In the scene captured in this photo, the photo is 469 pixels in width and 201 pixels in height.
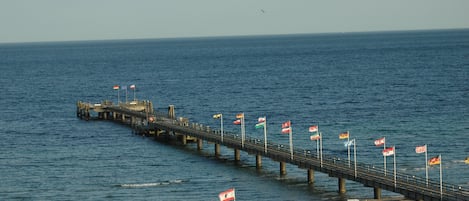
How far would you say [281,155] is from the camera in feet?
256

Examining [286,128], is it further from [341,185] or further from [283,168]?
[341,185]

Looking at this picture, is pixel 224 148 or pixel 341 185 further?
pixel 224 148

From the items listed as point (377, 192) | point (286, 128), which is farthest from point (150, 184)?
point (377, 192)

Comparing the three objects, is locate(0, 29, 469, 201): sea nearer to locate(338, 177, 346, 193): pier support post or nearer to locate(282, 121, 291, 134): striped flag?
locate(338, 177, 346, 193): pier support post

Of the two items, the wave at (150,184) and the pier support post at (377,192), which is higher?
the pier support post at (377,192)

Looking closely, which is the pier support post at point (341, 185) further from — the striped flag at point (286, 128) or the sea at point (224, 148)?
the striped flag at point (286, 128)

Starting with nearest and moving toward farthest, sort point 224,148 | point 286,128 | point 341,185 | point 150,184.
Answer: point 341,185, point 286,128, point 150,184, point 224,148

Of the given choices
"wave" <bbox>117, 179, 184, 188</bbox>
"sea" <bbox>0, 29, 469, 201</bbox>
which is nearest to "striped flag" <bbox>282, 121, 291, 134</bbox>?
"sea" <bbox>0, 29, 469, 201</bbox>

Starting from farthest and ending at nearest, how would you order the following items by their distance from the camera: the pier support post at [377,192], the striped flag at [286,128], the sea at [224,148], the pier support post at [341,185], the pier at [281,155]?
the sea at [224,148], the striped flag at [286,128], the pier support post at [341,185], the pier support post at [377,192], the pier at [281,155]

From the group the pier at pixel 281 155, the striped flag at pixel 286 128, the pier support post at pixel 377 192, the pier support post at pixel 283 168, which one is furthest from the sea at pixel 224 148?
the striped flag at pixel 286 128

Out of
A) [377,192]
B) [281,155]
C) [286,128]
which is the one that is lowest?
[377,192]

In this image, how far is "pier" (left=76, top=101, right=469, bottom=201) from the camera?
206 ft

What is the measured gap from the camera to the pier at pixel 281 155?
206ft

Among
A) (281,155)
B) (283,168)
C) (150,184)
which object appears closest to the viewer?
(150,184)
